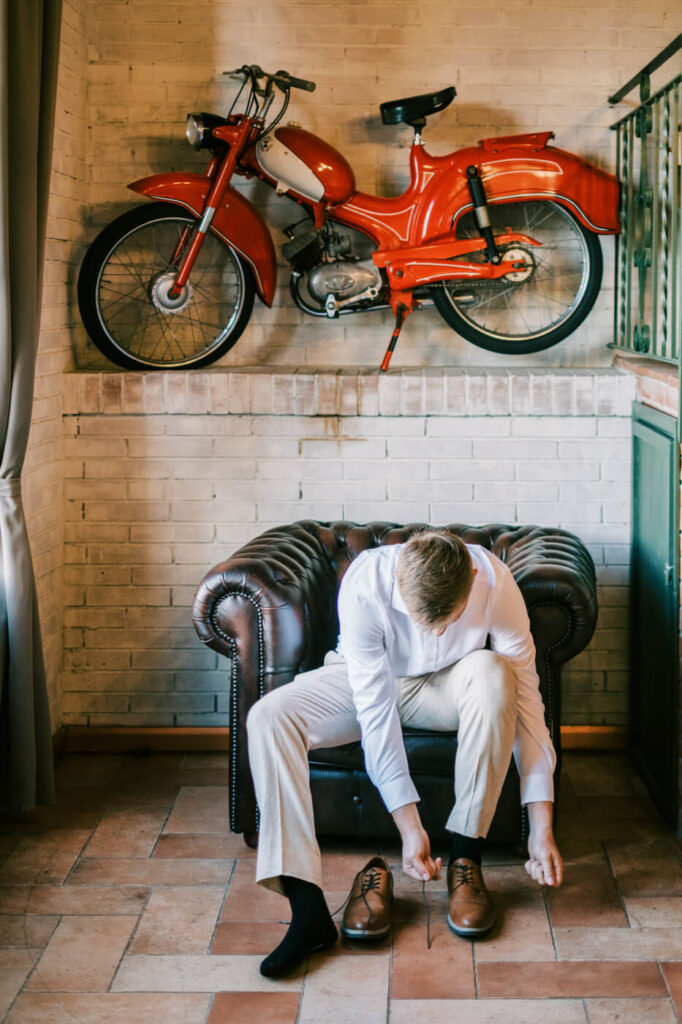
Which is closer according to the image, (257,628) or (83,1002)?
(83,1002)

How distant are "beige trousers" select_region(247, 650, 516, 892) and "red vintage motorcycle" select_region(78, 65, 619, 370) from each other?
4.88 ft

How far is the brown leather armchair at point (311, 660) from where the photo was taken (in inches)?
124

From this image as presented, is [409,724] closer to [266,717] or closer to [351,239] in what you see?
[266,717]

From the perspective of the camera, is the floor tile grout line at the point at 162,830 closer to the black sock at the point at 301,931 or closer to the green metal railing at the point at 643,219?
the black sock at the point at 301,931

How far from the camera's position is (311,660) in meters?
3.31

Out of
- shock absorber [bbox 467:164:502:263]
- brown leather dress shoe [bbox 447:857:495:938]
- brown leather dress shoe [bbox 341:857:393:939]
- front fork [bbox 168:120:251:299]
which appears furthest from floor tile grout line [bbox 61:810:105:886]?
shock absorber [bbox 467:164:502:263]

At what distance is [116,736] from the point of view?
13.8 feet

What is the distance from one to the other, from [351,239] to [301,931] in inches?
103

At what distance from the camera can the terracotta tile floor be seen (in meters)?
2.51

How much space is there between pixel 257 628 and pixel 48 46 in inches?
71.9

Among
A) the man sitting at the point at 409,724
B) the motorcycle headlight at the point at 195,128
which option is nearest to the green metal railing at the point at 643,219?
the man sitting at the point at 409,724

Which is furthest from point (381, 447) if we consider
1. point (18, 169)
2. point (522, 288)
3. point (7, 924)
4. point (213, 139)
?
point (7, 924)

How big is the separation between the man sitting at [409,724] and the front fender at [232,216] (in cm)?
157

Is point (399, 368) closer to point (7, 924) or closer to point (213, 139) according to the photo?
point (213, 139)
